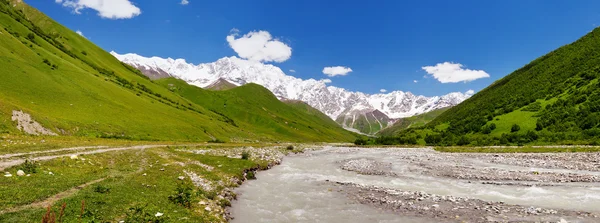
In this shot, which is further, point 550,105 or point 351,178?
point 550,105

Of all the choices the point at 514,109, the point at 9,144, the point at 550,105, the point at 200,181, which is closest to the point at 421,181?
the point at 200,181

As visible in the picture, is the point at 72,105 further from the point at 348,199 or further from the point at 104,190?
the point at 348,199

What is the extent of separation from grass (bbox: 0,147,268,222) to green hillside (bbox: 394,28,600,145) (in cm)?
8274

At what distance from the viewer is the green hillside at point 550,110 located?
2950 inches

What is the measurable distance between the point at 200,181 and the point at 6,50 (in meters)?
103

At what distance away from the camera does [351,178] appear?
37.8m

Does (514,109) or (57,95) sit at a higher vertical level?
(514,109)

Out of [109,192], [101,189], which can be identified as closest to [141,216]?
[109,192]

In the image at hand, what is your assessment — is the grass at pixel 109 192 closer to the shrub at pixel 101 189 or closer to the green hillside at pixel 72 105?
the shrub at pixel 101 189

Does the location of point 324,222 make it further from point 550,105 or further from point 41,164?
point 550,105

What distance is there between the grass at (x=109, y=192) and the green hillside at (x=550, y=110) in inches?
3258

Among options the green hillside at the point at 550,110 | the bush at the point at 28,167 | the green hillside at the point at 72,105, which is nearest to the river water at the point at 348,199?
the bush at the point at 28,167

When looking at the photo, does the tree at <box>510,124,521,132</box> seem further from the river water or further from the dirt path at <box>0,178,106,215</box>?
the dirt path at <box>0,178,106,215</box>

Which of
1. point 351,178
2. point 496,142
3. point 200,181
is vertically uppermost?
point 496,142
